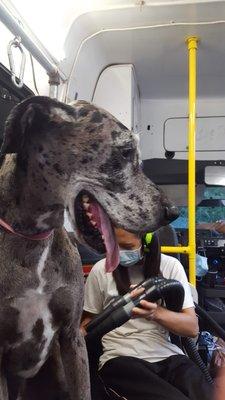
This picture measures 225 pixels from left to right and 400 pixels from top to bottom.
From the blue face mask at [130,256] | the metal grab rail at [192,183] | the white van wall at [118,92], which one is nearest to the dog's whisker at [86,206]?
the blue face mask at [130,256]

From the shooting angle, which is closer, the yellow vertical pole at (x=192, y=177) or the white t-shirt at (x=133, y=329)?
the white t-shirt at (x=133, y=329)

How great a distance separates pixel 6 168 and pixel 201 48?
1999 mm

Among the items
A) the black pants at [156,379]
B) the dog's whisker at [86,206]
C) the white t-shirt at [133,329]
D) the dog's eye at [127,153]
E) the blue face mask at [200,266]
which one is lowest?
the black pants at [156,379]

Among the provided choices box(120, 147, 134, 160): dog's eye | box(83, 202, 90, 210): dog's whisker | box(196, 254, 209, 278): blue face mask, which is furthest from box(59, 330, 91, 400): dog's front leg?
box(196, 254, 209, 278): blue face mask

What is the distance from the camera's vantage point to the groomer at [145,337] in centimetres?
150

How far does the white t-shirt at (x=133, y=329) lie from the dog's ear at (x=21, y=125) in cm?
77

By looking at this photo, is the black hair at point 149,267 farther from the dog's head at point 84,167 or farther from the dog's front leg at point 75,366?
the dog's head at point 84,167

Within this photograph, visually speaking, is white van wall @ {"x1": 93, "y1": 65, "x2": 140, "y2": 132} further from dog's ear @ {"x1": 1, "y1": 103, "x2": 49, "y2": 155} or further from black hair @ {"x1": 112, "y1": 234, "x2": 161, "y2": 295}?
dog's ear @ {"x1": 1, "y1": 103, "x2": 49, "y2": 155}

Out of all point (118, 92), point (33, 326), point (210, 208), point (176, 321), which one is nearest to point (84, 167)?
point (33, 326)

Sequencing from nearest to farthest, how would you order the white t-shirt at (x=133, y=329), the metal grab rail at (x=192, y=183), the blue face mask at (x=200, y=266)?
the white t-shirt at (x=133, y=329) → the metal grab rail at (x=192, y=183) → the blue face mask at (x=200, y=266)

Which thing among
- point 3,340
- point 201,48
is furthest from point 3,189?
point 201,48

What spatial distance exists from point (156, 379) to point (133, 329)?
242 mm

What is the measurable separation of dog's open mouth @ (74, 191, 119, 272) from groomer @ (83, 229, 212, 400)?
257 millimetres

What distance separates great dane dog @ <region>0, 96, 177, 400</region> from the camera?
1.21 m
